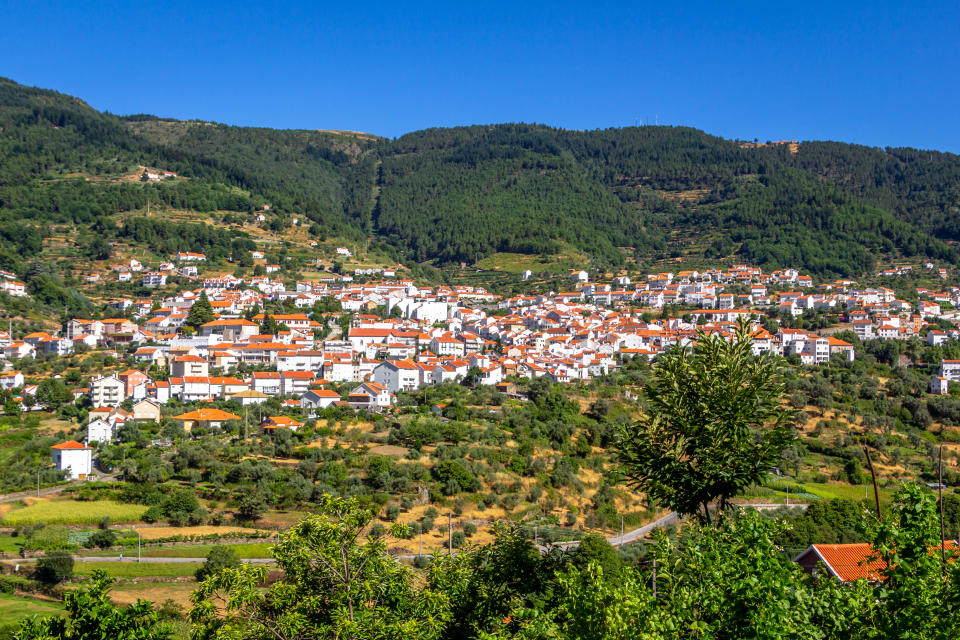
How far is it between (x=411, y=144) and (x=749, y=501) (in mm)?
146559

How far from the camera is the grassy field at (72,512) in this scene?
2308 cm

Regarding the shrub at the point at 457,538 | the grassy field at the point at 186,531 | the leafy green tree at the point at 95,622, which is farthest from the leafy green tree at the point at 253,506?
the leafy green tree at the point at 95,622

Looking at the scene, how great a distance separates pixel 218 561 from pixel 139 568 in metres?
2.49

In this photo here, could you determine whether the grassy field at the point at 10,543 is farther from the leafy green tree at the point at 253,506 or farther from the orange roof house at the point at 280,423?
the orange roof house at the point at 280,423

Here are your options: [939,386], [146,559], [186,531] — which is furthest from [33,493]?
[939,386]

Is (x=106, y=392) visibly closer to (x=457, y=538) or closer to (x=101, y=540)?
(x=101, y=540)

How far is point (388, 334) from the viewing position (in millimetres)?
51750

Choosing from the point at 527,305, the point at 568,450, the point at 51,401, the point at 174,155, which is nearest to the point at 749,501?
the point at 568,450

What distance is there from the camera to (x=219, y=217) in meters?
82.2

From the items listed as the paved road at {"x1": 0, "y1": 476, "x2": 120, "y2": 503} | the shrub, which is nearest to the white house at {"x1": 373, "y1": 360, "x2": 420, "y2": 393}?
the paved road at {"x1": 0, "y1": 476, "x2": 120, "y2": 503}

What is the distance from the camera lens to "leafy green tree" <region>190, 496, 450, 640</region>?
280 inches

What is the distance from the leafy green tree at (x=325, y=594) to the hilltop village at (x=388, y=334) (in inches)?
967

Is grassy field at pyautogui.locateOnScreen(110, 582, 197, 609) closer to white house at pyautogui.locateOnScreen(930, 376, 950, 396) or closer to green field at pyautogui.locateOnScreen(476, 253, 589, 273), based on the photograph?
white house at pyautogui.locateOnScreen(930, 376, 950, 396)

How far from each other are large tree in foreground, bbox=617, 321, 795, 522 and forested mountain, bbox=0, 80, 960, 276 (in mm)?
65513
